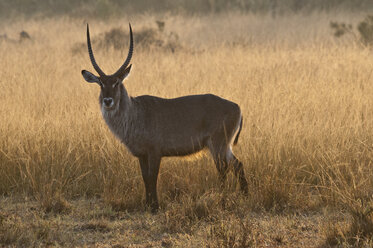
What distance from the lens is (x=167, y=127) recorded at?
5.55 meters

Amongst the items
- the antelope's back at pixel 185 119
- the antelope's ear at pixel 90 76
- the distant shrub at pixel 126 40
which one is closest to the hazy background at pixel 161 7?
the distant shrub at pixel 126 40

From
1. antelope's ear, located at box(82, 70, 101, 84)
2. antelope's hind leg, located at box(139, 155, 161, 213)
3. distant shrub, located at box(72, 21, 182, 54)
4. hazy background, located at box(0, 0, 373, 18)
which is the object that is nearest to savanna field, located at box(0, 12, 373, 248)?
antelope's hind leg, located at box(139, 155, 161, 213)

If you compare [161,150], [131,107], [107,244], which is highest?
[131,107]

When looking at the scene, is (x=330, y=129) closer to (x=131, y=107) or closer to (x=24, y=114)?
(x=131, y=107)

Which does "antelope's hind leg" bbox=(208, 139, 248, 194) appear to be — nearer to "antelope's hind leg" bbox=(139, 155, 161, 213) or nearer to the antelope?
the antelope

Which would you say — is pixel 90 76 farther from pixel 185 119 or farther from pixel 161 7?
pixel 161 7

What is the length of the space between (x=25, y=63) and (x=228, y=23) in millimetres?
12305

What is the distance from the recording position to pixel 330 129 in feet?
22.8

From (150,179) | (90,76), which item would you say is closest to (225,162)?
(150,179)

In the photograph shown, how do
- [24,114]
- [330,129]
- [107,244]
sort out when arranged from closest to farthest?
[107,244], [330,129], [24,114]

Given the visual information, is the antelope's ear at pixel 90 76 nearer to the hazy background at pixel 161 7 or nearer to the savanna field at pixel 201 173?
the savanna field at pixel 201 173

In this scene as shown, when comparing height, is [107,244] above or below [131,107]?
below

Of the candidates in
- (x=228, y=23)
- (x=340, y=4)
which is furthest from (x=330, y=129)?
(x=340, y=4)

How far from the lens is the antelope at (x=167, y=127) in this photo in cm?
545
